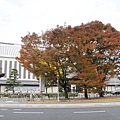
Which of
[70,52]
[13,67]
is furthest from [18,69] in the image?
[70,52]

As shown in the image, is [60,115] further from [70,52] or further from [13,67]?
[13,67]

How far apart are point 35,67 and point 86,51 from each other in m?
6.86

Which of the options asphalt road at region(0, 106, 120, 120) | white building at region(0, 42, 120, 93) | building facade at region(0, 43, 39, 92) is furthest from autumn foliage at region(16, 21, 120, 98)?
building facade at region(0, 43, 39, 92)

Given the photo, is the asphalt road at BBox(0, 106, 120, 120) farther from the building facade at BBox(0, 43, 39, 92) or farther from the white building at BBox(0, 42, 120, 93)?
the building facade at BBox(0, 43, 39, 92)

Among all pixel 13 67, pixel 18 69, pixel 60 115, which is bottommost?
pixel 60 115

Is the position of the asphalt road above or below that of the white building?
below

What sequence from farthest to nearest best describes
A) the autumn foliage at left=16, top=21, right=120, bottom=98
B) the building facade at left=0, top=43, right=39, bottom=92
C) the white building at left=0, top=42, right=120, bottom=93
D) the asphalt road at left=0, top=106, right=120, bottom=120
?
1. the building facade at left=0, top=43, right=39, bottom=92
2. the white building at left=0, top=42, right=120, bottom=93
3. the autumn foliage at left=16, top=21, right=120, bottom=98
4. the asphalt road at left=0, top=106, right=120, bottom=120

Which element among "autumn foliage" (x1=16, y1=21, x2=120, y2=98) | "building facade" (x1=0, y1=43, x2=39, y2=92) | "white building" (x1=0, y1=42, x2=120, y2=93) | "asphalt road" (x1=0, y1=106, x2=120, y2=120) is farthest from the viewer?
"building facade" (x1=0, y1=43, x2=39, y2=92)

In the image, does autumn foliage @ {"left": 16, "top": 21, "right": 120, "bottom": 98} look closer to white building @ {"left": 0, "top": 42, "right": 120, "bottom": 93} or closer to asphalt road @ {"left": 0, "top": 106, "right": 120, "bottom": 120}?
asphalt road @ {"left": 0, "top": 106, "right": 120, "bottom": 120}

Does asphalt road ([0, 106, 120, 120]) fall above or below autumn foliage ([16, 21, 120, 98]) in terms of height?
below

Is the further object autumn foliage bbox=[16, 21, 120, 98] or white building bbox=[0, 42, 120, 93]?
white building bbox=[0, 42, 120, 93]

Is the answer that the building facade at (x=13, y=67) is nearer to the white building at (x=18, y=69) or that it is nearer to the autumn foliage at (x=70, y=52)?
the white building at (x=18, y=69)

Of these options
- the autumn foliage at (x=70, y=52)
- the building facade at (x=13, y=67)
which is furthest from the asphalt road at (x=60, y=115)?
the building facade at (x=13, y=67)

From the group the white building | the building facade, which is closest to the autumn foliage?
the white building
